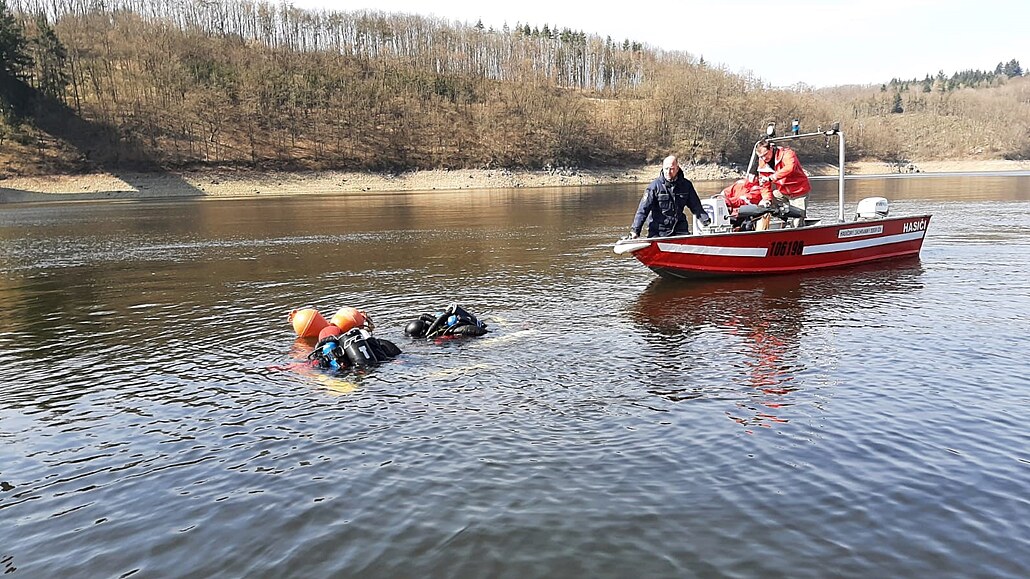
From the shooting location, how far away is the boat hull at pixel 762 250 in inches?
645

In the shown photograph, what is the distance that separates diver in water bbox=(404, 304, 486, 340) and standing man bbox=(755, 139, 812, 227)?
29.8ft

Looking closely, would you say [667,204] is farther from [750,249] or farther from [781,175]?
[781,175]

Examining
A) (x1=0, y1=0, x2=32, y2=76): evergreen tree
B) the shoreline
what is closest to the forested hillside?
(x1=0, y1=0, x2=32, y2=76): evergreen tree

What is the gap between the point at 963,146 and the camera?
509 ft

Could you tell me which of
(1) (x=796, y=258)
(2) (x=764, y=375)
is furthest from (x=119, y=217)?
(2) (x=764, y=375)

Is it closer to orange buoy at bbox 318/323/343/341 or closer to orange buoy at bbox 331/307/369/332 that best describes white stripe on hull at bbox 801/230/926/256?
orange buoy at bbox 331/307/369/332

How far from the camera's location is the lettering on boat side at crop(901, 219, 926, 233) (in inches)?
770

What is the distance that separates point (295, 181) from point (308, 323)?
8175 cm

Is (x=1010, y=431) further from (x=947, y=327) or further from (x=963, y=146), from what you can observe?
(x=963, y=146)

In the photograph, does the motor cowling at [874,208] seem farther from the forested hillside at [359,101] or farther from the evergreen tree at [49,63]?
the evergreen tree at [49,63]

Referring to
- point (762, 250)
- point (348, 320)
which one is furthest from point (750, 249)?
point (348, 320)

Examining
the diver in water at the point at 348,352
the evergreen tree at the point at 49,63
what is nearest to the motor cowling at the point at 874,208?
the diver in water at the point at 348,352

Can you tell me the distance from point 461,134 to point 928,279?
10369 centimetres

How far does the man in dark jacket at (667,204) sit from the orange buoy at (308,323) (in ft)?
24.8
